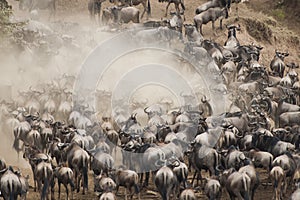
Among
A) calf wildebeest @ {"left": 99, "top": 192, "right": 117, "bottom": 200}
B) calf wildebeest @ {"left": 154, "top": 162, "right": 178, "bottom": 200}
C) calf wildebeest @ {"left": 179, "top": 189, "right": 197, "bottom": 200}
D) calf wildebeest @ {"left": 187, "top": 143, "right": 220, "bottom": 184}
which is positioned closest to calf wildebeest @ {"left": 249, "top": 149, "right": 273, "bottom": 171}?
calf wildebeest @ {"left": 187, "top": 143, "right": 220, "bottom": 184}

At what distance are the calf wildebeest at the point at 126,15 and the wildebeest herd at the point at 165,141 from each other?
29.7ft

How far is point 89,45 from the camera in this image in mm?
45031

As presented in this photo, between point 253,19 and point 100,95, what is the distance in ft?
51.1

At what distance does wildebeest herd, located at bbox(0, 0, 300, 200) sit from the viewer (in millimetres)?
26797

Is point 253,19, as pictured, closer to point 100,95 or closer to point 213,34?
point 213,34

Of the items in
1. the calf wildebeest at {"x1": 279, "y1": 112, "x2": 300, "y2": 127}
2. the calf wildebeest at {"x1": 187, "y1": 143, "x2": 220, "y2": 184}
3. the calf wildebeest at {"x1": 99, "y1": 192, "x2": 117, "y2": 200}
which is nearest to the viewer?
the calf wildebeest at {"x1": 99, "y1": 192, "x2": 117, "y2": 200}

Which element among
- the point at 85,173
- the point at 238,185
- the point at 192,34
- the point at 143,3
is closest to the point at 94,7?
the point at 143,3

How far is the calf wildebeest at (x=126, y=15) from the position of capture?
161 feet

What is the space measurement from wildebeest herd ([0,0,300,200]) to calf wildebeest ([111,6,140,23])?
905 cm

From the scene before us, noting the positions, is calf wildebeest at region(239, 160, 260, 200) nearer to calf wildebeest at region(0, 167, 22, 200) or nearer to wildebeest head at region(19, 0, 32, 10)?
calf wildebeest at region(0, 167, 22, 200)

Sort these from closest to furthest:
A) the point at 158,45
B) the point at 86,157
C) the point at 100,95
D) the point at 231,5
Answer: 1. the point at 86,157
2. the point at 100,95
3. the point at 158,45
4. the point at 231,5

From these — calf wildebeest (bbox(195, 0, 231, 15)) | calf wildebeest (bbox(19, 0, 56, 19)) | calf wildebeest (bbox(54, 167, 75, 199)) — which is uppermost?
calf wildebeest (bbox(19, 0, 56, 19))

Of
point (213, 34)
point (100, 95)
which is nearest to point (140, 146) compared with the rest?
point (100, 95)

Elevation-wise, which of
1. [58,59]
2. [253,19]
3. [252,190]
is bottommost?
[252,190]
